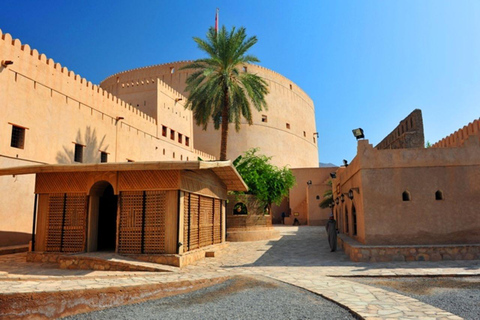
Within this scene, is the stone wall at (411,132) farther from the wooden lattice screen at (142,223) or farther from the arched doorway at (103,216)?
the arched doorway at (103,216)

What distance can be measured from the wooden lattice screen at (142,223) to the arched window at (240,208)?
8633 millimetres

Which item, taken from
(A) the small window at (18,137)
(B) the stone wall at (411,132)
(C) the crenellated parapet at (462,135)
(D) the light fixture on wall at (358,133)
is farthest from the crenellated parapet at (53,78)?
(C) the crenellated parapet at (462,135)

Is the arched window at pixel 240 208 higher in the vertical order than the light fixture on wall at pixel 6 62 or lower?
lower

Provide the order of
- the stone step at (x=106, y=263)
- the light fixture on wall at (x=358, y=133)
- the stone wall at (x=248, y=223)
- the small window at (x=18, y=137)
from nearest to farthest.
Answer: the stone step at (x=106, y=263)
the light fixture on wall at (x=358, y=133)
the small window at (x=18, y=137)
the stone wall at (x=248, y=223)

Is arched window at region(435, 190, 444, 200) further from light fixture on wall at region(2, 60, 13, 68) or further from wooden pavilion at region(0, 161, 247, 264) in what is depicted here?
light fixture on wall at region(2, 60, 13, 68)

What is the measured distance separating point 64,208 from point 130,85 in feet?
59.2

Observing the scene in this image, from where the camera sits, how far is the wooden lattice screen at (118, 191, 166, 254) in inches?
394

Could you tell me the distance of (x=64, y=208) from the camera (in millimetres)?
10711

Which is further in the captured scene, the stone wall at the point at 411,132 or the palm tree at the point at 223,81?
the palm tree at the point at 223,81

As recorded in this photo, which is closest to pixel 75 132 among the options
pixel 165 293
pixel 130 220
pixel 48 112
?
pixel 48 112

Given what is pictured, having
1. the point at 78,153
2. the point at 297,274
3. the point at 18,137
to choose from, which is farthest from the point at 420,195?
the point at 78,153

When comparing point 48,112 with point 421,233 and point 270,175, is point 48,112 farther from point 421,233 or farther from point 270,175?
point 421,233

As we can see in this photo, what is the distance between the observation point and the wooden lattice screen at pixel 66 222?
10523 millimetres

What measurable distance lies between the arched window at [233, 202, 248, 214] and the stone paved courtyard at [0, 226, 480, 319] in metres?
5.58
